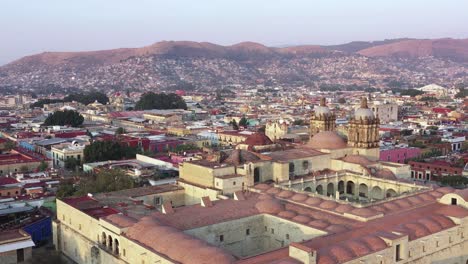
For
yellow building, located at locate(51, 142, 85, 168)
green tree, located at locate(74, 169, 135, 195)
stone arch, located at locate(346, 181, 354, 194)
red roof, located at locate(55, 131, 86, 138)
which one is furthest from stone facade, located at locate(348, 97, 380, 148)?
red roof, located at locate(55, 131, 86, 138)

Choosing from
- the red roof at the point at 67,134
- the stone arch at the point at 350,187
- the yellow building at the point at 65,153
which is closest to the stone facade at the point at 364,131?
the stone arch at the point at 350,187

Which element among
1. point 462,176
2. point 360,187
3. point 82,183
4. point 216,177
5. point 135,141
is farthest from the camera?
point 135,141

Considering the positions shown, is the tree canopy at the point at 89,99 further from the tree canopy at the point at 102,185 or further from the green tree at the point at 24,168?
the tree canopy at the point at 102,185

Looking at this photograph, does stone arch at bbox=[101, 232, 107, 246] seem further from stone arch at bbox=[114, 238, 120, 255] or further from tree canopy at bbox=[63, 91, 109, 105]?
tree canopy at bbox=[63, 91, 109, 105]

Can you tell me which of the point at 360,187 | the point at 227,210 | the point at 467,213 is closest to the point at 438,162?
the point at 360,187

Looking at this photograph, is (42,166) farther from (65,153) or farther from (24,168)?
(65,153)

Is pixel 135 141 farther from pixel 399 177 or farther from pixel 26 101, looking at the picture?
pixel 26 101
